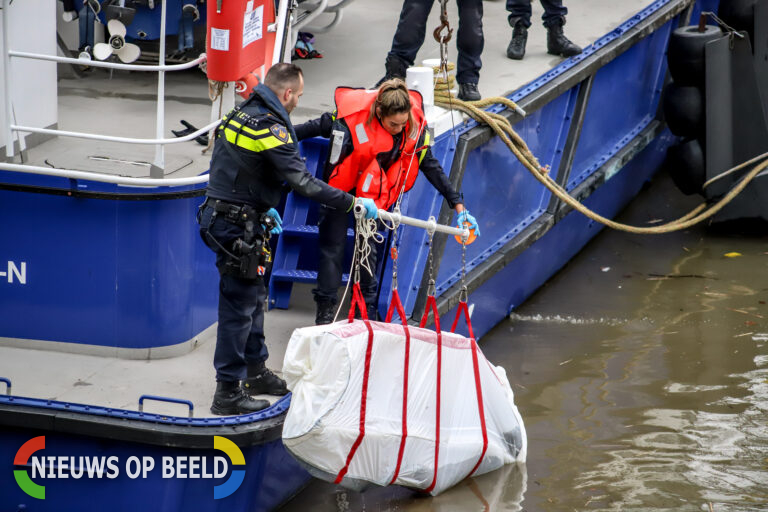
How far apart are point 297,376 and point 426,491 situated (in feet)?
3.00

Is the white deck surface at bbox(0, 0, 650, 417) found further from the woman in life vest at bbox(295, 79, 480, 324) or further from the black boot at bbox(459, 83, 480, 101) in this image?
the woman in life vest at bbox(295, 79, 480, 324)

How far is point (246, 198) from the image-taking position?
4191 mm

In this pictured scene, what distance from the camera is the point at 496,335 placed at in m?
6.62

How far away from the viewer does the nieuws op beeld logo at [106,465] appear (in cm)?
420

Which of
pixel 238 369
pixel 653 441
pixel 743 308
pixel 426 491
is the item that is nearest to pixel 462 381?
pixel 426 491

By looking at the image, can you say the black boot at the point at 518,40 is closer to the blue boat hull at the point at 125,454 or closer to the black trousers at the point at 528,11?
the black trousers at the point at 528,11

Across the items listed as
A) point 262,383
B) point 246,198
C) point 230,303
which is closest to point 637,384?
point 262,383

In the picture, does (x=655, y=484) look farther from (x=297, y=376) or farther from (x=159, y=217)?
(x=159, y=217)

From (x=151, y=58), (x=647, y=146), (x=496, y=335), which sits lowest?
(x=496, y=335)

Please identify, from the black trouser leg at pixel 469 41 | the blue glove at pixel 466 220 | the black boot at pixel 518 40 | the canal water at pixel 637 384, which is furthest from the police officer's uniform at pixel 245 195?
the black boot at pixel 518 40

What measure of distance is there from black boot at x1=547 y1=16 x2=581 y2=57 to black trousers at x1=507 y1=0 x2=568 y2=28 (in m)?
0.04

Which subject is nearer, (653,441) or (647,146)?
(653,441)

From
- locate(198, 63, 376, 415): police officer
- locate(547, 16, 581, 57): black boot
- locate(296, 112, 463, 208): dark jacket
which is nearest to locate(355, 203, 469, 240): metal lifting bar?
locate(198, 63, 376, 415): police officer

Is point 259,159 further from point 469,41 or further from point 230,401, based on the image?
point 469,41
